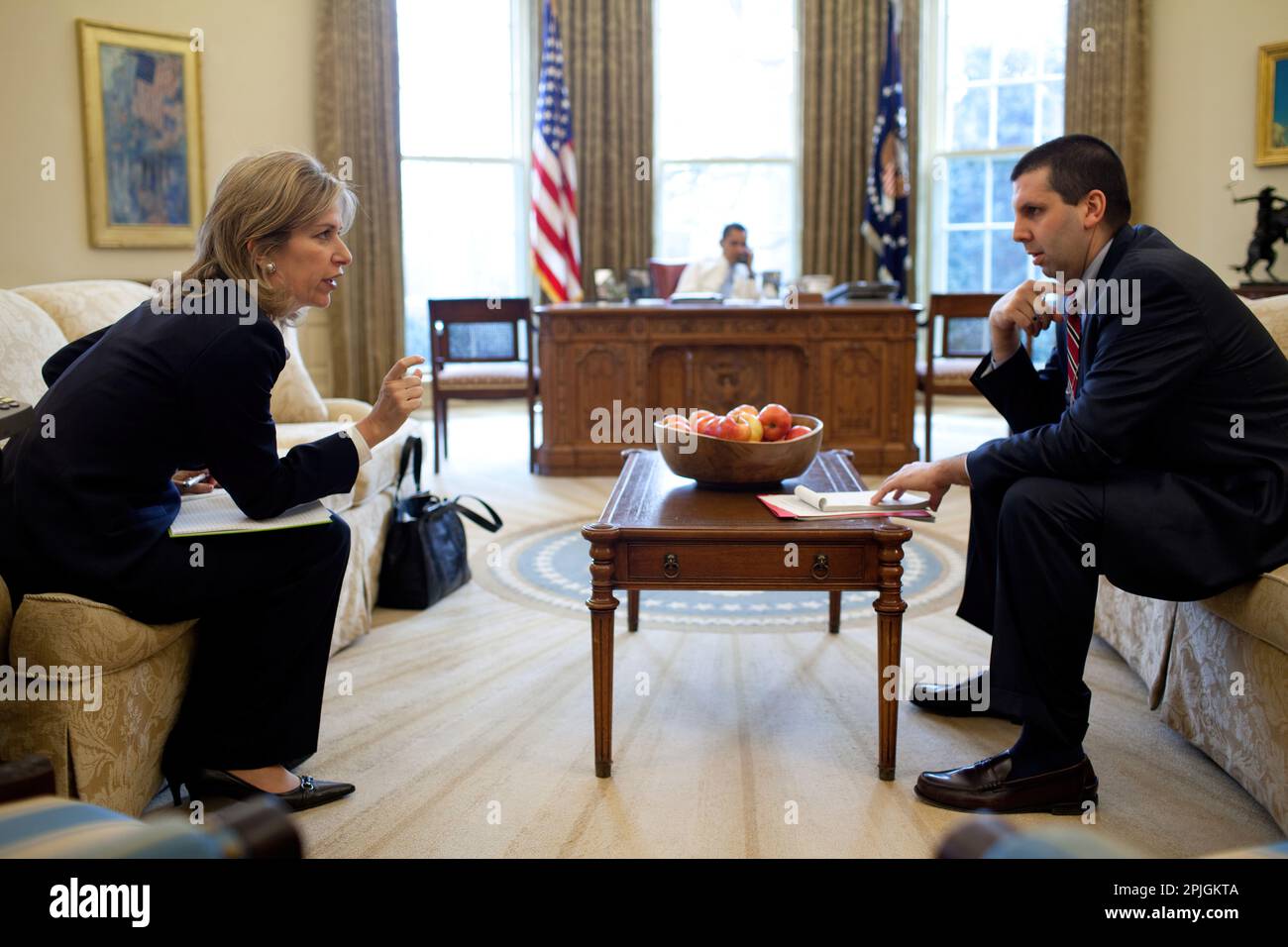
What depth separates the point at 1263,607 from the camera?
7.43ft

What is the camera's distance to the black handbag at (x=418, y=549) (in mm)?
3926

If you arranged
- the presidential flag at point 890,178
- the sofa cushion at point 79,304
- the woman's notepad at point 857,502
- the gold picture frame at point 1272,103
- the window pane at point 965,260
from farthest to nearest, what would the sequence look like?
the window pane at point 965,260 → the presidential flag at point 890,178 → the gold picture frame at point 1272,103 → the sofa cushion at point 79,304 → the woman's notepad at point 857,502

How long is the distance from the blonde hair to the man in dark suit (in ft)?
5.00

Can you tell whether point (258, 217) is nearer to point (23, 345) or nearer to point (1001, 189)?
point (23, 345)

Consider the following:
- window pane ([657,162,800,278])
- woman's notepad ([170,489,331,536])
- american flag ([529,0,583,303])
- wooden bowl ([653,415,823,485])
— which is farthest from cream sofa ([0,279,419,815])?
window pane ([657,162,800,278])

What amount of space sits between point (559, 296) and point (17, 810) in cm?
730

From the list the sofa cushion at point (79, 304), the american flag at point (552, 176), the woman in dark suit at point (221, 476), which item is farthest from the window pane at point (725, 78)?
the woman in dark suit at point (221, 476)

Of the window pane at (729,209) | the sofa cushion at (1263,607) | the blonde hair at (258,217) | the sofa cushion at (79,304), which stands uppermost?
the window pane at (729,209)

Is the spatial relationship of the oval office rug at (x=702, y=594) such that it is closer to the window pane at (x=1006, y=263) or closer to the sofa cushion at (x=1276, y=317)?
the sofa cushion at (x=1276, y=317)

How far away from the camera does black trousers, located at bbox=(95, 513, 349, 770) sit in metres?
2.28

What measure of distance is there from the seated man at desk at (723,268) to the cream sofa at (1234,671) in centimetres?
437

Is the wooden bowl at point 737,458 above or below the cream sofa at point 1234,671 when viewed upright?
above

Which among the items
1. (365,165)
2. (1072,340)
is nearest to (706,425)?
(1072,340)
